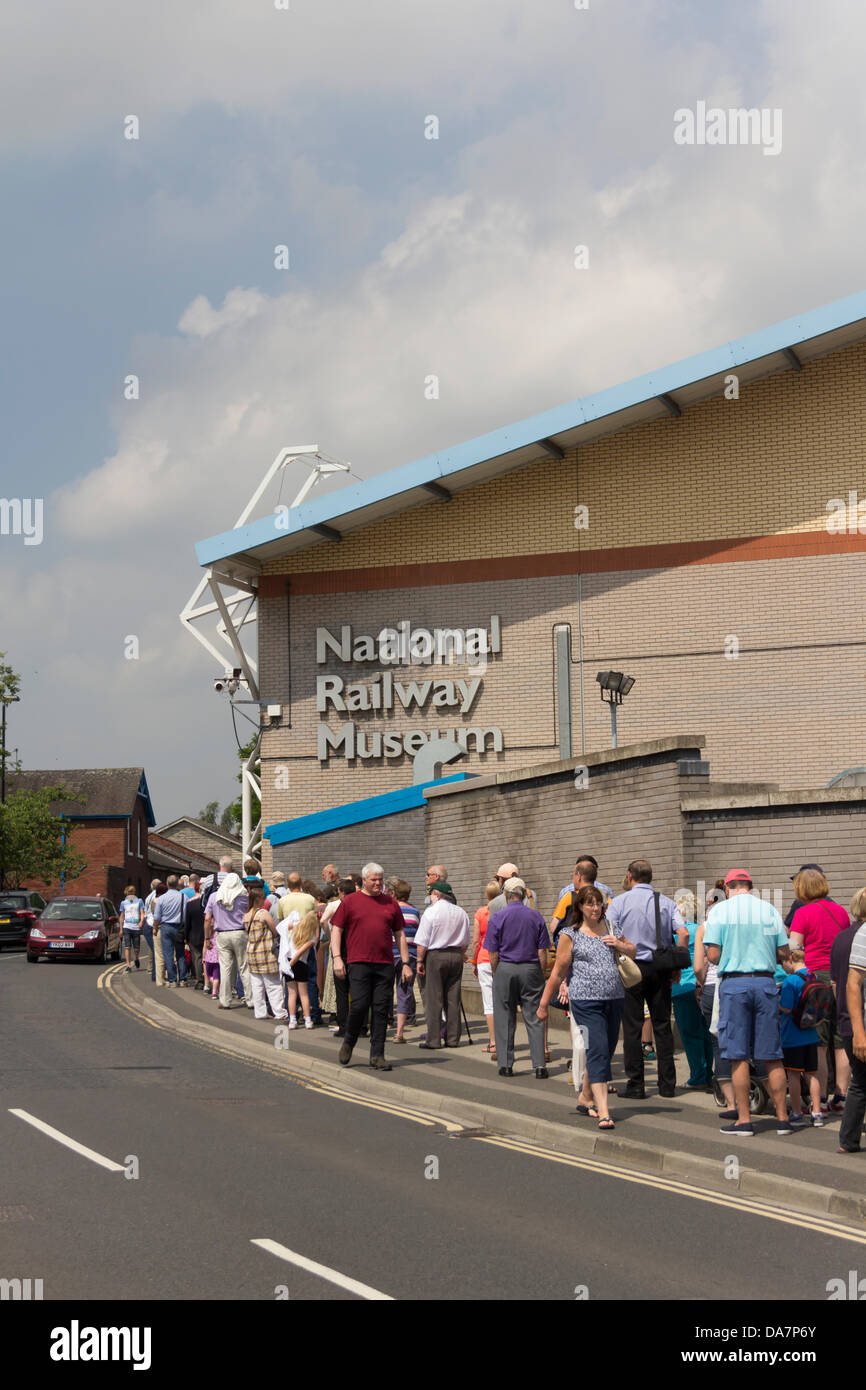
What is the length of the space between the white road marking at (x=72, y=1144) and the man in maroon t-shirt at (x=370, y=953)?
3.24 meters

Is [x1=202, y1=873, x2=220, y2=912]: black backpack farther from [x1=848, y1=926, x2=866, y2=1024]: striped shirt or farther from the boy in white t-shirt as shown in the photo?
[x1=848, y1=926, x2=866, y2=1024]: striped shirt

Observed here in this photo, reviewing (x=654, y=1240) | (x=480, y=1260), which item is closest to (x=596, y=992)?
(x=654, y=1240)

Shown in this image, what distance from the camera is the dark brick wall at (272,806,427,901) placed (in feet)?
71.8

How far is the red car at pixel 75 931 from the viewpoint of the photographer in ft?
104

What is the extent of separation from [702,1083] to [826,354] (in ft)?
52.9

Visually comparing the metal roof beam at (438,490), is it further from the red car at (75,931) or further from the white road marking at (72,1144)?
the white road marking at (72,1144)

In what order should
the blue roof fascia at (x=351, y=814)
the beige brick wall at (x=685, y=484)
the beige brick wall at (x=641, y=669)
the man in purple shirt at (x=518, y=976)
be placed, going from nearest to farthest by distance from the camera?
the man in purple shirt at (x=518, y=976), the blue roof fascia at (x=351, y=814), the beige brick wall at (x=641, y=669), the beige brick wall at (x=685, y=484)

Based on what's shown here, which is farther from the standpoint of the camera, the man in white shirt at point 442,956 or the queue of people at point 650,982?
the man in white shirt at point 442,956

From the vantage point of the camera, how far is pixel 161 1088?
12242mm

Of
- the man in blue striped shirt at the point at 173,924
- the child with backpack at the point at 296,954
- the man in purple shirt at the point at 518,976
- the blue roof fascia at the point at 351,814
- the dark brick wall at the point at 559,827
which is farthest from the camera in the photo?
the man in blue striped shirt at the point at 173,924

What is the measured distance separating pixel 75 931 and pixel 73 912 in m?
1.11

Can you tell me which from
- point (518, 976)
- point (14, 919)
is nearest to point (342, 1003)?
point (518, 976)

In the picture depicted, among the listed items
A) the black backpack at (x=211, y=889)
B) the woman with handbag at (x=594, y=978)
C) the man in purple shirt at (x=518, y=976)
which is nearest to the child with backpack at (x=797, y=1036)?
the woman with handbag at (x=594, y=978)
